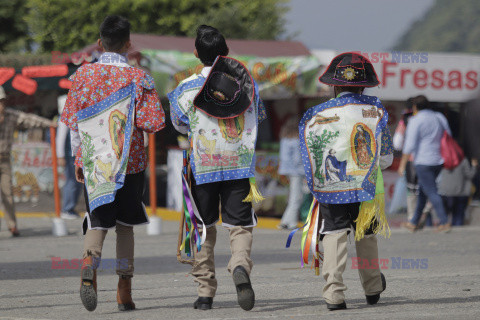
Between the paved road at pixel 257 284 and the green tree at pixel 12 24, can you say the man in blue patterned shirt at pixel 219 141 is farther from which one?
the green tree at pixel 12 24

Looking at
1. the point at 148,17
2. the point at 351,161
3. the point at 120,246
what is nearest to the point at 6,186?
the point at 120,246

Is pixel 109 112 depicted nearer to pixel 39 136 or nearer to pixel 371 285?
pixel 371 285

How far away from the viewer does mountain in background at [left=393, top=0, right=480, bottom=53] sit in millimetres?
92000

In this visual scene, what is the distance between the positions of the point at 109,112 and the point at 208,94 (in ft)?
2.06

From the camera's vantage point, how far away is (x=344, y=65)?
20.8 ft

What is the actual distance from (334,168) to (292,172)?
23.6 feet

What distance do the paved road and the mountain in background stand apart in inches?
3144

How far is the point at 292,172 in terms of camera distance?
1349 centimetres

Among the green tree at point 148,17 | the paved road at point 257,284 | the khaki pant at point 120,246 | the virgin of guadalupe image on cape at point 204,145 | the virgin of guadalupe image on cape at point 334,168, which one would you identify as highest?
the green tree at point 148,17

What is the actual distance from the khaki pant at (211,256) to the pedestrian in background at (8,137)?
19.8 ft

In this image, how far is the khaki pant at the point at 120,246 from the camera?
610 centimetres

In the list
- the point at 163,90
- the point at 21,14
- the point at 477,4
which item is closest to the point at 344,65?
the point at 163,90

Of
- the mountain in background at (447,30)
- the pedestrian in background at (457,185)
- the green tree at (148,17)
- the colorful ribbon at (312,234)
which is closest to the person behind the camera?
the colorful ribbon at (312,234)

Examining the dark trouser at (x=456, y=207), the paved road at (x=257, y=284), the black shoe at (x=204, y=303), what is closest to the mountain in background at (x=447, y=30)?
the dark trouser at (x=456, y=207)
